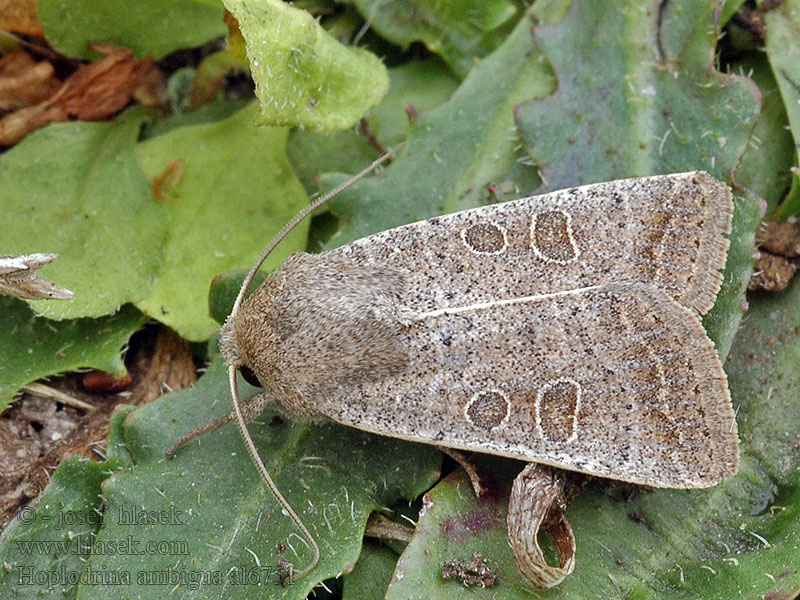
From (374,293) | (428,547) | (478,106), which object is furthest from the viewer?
(478,106)

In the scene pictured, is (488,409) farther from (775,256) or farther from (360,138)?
(360,138)

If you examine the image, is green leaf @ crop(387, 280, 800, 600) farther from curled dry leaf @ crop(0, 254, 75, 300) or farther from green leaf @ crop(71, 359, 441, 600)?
curled dry leaf @ crop(0, 254, 75, 300)

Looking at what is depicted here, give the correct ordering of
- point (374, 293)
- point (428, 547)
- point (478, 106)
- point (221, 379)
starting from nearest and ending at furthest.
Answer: point (428, 547), point (374, 293), point (221, 379), point (478, 106)

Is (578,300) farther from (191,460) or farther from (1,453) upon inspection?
(1,453)

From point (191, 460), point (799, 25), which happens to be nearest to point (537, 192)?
Result: point (799, 25)

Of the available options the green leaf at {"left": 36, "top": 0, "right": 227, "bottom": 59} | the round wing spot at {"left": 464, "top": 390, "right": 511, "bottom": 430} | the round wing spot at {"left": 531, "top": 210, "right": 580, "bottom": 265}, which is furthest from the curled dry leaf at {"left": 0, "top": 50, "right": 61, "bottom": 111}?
the round wing spot at {"left": 464, "top": 390, "right": 511, "bottom": 430}

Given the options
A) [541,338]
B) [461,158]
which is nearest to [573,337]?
[541,338]

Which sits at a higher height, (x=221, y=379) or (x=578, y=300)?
(x=578, y=300)
